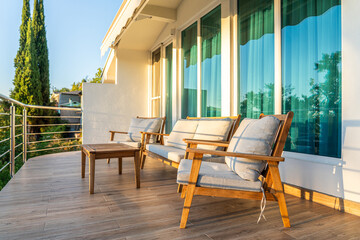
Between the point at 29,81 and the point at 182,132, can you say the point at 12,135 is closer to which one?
the point at 182,132

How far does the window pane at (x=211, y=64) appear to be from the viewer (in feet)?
13.0

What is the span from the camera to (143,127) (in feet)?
14.9

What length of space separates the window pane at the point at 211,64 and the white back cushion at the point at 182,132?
64 centimetres

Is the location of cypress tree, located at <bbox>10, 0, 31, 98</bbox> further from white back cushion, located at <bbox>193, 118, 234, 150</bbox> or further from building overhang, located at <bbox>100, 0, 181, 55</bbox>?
white back cushion, located at <bbox>193, 118, 234, 150</bbox>

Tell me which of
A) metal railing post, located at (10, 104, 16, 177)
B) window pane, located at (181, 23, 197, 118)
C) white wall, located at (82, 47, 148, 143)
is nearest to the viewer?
metal railing post, located at (10, 104, 16, 177)

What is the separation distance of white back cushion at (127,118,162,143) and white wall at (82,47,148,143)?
5.44 feet

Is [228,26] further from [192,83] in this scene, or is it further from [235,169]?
[235,169]

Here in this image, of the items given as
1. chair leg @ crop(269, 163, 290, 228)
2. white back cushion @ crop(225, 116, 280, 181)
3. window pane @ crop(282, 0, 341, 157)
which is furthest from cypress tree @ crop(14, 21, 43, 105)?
chair leg @ crop(269, 163, 290, 228)

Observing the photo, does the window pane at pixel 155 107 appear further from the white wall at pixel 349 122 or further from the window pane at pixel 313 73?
the white wall at pixel 349 122

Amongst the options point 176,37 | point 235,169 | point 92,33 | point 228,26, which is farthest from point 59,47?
point 235,169

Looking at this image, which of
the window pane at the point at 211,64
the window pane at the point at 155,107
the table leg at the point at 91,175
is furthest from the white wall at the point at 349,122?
the window pane at the point at 155,107

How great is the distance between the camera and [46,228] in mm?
1728

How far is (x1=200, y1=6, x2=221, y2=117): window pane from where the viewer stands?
13.0 ft

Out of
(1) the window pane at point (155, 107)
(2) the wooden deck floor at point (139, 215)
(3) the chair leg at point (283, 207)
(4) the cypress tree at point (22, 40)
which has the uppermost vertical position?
Result: (4) the cypress tree at point (22, 40)
